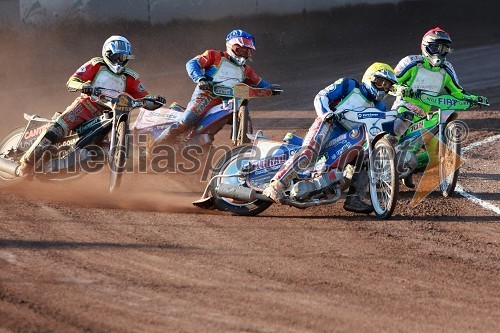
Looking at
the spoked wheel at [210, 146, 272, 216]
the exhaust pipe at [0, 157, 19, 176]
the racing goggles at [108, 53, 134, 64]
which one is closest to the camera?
the spoked wheel at [210, 146, 272, 216]

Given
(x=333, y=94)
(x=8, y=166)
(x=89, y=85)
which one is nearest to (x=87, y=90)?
(x=89, y=85)

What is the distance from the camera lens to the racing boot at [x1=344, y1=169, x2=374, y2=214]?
11.8 m

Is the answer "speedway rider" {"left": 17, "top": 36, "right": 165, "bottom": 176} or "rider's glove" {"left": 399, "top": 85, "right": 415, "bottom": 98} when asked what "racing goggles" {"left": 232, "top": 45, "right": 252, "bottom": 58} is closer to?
"speedway rider" {"left": 17, "top": 36, "right": 165, "bottom": 176}

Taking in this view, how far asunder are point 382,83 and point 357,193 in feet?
4.59

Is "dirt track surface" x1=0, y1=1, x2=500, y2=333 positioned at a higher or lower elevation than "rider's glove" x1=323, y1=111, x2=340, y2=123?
lower

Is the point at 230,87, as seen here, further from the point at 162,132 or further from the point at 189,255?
the point at 189,255

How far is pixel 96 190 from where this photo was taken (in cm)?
1322

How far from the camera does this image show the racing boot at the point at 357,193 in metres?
11.8

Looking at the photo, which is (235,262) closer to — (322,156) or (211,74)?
(322,156)

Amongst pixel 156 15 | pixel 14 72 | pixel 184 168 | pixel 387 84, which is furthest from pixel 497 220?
pixel 156 15

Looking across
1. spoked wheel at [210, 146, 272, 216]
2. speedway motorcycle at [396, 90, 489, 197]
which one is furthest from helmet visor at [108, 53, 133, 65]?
speedway motorcycle at [396, 90, 489, 197]

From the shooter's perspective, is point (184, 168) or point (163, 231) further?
point (184, 168)

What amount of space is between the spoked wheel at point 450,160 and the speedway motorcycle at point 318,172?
163 centimetres

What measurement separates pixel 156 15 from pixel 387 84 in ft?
48.3
